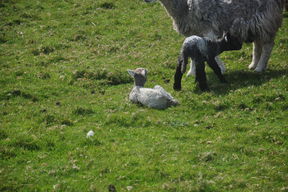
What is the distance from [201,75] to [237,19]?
7.66 ft

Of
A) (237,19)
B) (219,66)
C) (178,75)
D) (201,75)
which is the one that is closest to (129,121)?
(178,75)

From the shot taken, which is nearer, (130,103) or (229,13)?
(130,103)

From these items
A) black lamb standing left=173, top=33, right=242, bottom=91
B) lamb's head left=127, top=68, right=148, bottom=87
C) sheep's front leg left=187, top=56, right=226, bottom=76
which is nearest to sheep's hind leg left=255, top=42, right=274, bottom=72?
sheep's front leg left=187, top=56, right=226, bottom=76

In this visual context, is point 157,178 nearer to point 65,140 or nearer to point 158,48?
point 65,140

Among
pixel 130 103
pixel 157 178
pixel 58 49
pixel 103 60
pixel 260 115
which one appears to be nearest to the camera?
pixel 157 178

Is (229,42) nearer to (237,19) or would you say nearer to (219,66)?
(237,19)

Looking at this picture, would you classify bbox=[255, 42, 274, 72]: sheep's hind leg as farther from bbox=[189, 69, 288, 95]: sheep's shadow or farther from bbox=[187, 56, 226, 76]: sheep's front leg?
bbox=[187, 56, 226, 76]: sheep's front leg

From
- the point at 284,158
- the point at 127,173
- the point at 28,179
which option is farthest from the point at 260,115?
the point at 28,179

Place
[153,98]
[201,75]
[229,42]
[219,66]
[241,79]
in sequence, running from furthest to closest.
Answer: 1. [219,66]
2. [241,79]
3. [229,42]
4. [201,75]
5. [153,98]

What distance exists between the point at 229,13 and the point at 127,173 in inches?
294

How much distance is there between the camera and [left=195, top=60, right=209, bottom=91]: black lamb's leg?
14070 millimetres

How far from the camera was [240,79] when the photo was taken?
15.0 m

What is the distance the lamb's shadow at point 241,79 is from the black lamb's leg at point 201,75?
24cm

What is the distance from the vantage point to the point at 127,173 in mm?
9711
